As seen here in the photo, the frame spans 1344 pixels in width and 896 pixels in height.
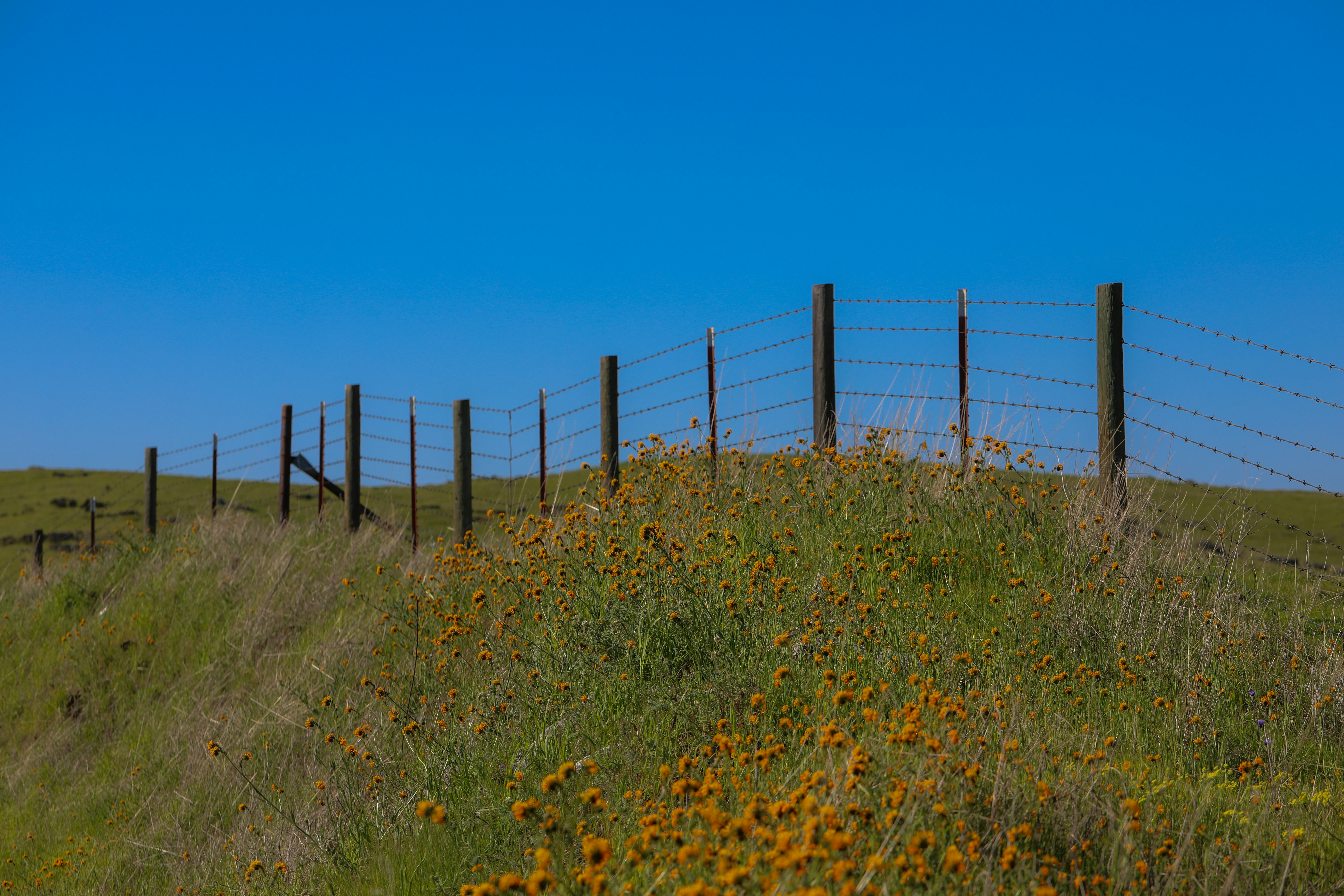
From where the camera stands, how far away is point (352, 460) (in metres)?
12.5

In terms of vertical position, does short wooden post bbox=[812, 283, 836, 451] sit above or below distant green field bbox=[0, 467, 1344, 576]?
above

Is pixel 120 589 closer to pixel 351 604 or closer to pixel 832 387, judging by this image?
pixel 351 604

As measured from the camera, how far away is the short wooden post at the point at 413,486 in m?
11.6

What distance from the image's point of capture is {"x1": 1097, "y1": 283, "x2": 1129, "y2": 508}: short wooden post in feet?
25.1

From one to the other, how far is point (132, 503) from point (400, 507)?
1808 centimetres

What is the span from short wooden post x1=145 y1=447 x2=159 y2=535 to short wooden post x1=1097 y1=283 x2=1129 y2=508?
1449 cm

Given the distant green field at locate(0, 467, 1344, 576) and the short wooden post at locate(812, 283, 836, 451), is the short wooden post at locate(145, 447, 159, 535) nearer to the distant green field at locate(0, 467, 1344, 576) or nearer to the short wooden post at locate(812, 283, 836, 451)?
the distant green field at locate(0, 467, 1344, 576)

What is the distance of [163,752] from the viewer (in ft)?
24.1

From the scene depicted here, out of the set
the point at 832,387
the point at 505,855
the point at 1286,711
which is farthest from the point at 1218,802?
the point at 832,387

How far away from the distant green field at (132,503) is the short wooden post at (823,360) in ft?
14.9

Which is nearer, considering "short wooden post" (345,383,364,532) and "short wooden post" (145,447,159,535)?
"short wooden post" (345,383,364,532)

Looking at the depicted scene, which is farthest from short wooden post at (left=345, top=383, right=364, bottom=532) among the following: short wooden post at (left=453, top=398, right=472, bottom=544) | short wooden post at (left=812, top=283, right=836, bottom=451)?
short wooden post at (left=812, top=283, right=836, bottom=451)

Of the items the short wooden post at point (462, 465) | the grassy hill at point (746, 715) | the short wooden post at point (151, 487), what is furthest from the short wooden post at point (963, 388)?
the short wooden post at point (151, 487)

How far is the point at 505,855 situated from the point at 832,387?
5.92 m
